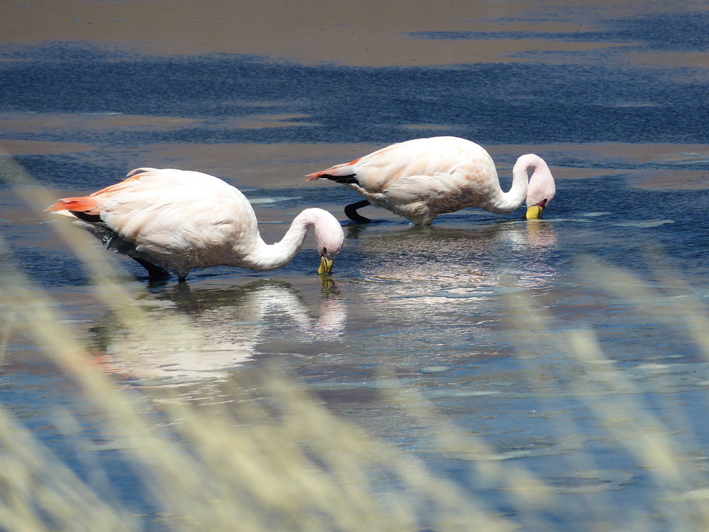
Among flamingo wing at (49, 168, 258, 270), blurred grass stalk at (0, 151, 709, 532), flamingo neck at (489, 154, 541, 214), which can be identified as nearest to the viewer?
blurred grass stalk at (0, 151, 709, 532)

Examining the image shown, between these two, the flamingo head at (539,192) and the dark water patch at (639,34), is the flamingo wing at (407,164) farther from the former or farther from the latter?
the dark water patch at (639,34)

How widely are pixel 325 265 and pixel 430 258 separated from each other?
0.77m

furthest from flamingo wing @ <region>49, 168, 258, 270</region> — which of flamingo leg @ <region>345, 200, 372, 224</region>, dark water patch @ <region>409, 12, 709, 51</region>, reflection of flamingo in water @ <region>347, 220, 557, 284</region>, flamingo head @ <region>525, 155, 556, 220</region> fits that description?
dark water patch @ <region>409, 12, 709, 51</region>

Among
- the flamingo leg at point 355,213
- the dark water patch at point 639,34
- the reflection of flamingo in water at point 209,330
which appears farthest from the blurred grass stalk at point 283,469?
the dark water patch at point 639,34

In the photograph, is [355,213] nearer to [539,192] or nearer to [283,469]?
[539,192]

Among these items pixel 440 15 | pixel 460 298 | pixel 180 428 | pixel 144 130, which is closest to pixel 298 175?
pixel 144 130

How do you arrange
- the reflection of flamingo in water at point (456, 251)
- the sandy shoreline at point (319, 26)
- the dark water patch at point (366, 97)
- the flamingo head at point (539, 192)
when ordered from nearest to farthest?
the reflection of flamingo in water at point (456, 251)
the flamingo head at point (539, 192)
the dark water patch at point (366, 97)
the sandy shoreline at point (319, 26)

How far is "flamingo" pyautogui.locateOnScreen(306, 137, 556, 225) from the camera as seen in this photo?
28.6 ft

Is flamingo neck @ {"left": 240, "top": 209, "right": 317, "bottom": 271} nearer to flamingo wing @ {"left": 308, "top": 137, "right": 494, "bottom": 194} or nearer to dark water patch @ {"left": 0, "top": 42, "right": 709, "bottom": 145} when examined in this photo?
flamingo wing @ {"left": 308, "top": 137, "right": 494, "bottom": 194}

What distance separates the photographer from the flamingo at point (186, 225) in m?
7.00

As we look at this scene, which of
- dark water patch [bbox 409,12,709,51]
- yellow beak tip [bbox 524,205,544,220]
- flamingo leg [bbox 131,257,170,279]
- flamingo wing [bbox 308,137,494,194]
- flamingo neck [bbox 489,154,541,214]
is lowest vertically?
flamingo leg [bbox 131,257,170,279]

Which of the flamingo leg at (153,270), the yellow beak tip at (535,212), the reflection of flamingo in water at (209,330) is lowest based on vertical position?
the reflection of flamingo in water at (209,330)

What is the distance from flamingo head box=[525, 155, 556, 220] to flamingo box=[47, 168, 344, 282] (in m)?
2.21

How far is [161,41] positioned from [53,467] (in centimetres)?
1259
